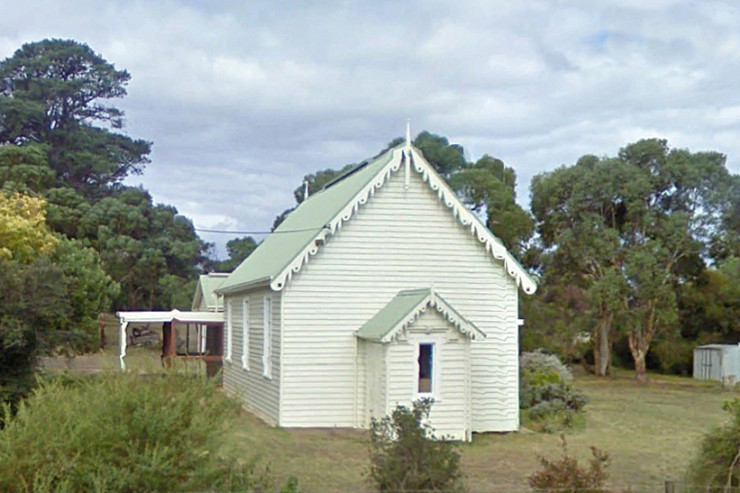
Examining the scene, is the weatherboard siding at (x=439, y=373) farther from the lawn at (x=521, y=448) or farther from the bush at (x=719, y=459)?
the bush at (x=719, y=459)

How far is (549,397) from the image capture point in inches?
899

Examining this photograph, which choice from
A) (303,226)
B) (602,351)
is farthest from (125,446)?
(602,351)

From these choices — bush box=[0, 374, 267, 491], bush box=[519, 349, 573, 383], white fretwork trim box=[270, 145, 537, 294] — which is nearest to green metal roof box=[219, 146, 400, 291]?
white fretwork trim box=[270, 145, 537, 294]

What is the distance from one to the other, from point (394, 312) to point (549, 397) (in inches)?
246

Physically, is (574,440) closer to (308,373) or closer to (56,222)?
(308,373)

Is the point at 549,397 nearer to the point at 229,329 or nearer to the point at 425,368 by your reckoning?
the point at 425,368

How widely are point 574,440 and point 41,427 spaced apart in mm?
12275

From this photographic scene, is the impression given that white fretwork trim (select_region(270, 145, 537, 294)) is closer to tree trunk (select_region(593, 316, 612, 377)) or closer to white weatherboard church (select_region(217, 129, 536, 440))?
white weatherboard church (select_region(217, 129, 536, 440))

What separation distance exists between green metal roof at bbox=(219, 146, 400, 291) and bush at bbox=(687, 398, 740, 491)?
33.9 feet

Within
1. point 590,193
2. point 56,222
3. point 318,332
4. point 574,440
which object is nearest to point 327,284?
point 318,332

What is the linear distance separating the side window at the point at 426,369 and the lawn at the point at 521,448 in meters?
1.49

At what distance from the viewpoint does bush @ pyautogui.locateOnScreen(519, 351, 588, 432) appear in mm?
21469

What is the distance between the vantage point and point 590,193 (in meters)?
37.9

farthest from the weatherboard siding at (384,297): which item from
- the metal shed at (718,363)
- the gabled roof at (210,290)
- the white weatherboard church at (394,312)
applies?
the metal shed at (718,363)
